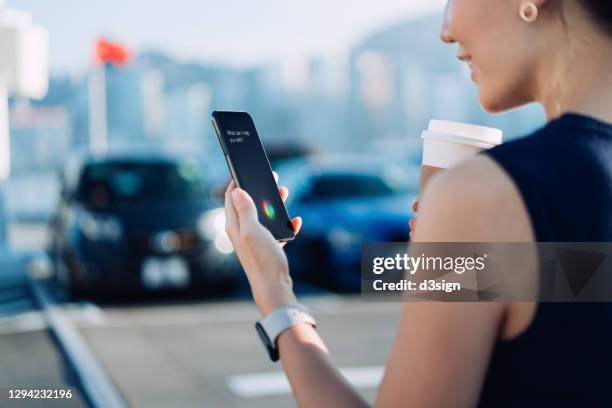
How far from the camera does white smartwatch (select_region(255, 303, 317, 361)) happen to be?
1276 mm

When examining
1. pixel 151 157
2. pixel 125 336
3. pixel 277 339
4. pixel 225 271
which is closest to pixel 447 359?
pixel 277 339

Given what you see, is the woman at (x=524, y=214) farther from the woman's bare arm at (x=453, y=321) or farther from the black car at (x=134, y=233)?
the black car at (x=134, y=233)

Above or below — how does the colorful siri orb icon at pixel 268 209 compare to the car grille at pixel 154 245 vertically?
above

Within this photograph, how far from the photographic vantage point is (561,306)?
104 centimetres

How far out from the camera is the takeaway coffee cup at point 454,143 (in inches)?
60.1

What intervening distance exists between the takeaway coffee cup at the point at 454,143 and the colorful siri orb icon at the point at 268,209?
281mm

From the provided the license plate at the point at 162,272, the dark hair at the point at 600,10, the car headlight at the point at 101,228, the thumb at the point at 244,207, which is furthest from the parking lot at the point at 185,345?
the dark hair at the point at 600,10

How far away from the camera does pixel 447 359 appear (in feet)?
3.32

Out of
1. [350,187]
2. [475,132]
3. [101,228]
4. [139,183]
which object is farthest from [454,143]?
[350,187]

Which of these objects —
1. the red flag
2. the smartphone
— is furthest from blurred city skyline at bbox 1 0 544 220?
the smartphone

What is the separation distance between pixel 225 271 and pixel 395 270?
24.0 ft

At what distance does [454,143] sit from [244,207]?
406 millimetres

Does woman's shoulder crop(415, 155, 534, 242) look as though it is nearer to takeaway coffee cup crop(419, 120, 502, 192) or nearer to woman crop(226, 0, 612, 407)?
woman crop(226, 0, 612, 407)

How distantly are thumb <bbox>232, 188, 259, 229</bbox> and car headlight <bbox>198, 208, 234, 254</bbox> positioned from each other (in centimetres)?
700
